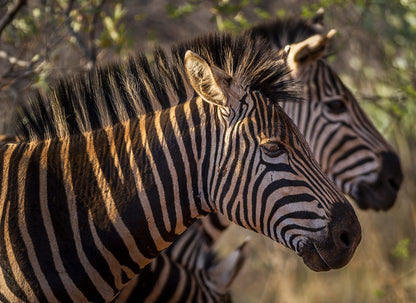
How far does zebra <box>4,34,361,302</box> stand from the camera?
3273 mm

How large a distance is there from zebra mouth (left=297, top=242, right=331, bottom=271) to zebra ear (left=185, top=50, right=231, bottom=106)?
98 cm

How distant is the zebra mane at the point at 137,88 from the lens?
362 centimetres

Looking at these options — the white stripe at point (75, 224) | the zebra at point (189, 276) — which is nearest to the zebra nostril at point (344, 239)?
the white stripe at point (75, 224)

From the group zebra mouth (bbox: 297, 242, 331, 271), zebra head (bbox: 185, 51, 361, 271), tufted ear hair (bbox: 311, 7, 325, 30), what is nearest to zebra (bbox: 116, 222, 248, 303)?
zebra head (bbox: 185, 51, 361, 271)

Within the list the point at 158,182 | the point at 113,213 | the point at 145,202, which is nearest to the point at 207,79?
the point at 158,182

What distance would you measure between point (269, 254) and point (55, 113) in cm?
685

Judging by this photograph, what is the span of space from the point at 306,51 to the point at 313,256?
2.64 m

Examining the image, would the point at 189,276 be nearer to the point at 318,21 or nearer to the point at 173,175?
the point at 173,175

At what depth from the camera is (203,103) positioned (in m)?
3.52

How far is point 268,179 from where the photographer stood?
3.30 metres

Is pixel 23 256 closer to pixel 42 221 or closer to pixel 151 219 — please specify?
pixel 42 221

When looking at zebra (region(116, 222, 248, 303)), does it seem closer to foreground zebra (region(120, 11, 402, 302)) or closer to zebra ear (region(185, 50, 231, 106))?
foreground zebra (region(120, 11, 402, 302))

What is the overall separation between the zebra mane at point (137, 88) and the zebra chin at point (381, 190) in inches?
99.4

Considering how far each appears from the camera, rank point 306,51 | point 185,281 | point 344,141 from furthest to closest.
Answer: point 344,141 < point 306,51 < point 185,281
